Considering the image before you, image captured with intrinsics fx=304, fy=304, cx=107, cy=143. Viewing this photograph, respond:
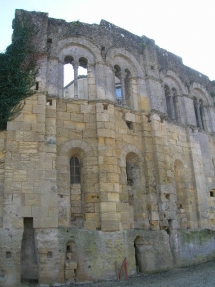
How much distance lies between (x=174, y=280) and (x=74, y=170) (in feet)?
16.0

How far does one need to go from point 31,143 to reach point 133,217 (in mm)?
4630

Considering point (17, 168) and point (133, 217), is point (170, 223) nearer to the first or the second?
point (133, 217)

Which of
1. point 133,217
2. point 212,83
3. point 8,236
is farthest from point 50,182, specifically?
point 212,83

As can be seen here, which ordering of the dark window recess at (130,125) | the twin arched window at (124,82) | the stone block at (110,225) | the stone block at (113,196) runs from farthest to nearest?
the twin arched window at (124,82) < the dark window recess at (130,125) < the stone block at (113,196) < the stone block at (110,225)

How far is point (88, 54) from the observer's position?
1266 centimetres

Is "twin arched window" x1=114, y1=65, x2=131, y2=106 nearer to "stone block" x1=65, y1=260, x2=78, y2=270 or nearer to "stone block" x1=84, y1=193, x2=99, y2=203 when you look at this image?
"stone block" x1=84, y1=193, x2=99, y2=203

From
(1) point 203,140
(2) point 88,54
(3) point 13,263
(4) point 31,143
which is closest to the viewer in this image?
(3) point 13,263

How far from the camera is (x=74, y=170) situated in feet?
36.1

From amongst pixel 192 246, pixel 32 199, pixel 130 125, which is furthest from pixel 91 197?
pixel 192 246

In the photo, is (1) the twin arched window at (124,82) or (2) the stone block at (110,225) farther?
(1) the twin arched window at (124,82)

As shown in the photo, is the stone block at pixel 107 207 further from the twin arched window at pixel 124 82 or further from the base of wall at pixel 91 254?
the twin arched window at pixel 124 82

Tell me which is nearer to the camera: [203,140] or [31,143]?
[31,143]

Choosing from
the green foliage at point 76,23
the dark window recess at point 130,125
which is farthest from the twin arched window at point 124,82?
the green foliage at point 76,23

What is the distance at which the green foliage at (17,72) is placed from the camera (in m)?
10.2
